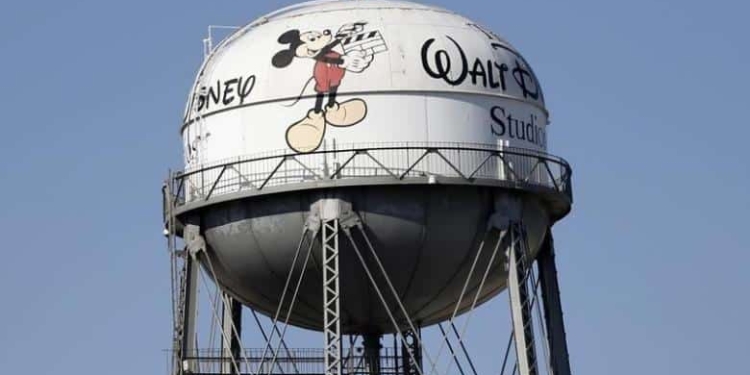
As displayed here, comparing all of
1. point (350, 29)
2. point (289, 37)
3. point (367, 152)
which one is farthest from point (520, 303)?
point (289, 37)

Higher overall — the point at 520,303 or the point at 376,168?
the point at 376,168

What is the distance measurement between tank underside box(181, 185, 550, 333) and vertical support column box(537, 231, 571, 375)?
153 cm

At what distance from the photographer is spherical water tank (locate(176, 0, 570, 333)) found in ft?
179

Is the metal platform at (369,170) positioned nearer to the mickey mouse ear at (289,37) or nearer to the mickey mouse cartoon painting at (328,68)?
the mickey mouse cartoon painting at (328,68)

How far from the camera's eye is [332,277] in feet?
178

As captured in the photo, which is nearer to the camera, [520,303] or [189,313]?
[520,303]

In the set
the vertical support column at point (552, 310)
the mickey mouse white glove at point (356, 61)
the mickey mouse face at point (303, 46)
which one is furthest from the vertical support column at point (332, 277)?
the vertical support column at point (552, 310)

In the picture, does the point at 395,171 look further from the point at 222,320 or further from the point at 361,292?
the point at 222,320

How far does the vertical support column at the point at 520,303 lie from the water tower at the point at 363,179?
37mm

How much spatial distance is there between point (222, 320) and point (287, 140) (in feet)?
18.7

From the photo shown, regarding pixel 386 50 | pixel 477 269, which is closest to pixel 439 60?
pixel 386 50

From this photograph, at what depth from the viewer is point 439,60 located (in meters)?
55.3

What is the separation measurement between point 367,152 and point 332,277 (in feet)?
8.99

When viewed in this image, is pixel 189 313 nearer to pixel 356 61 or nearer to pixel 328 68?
pixel 328 68
